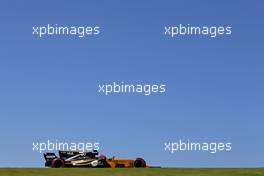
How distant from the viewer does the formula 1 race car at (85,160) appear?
43.7m

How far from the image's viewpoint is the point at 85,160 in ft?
146

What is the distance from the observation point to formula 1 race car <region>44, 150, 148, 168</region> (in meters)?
43.7
